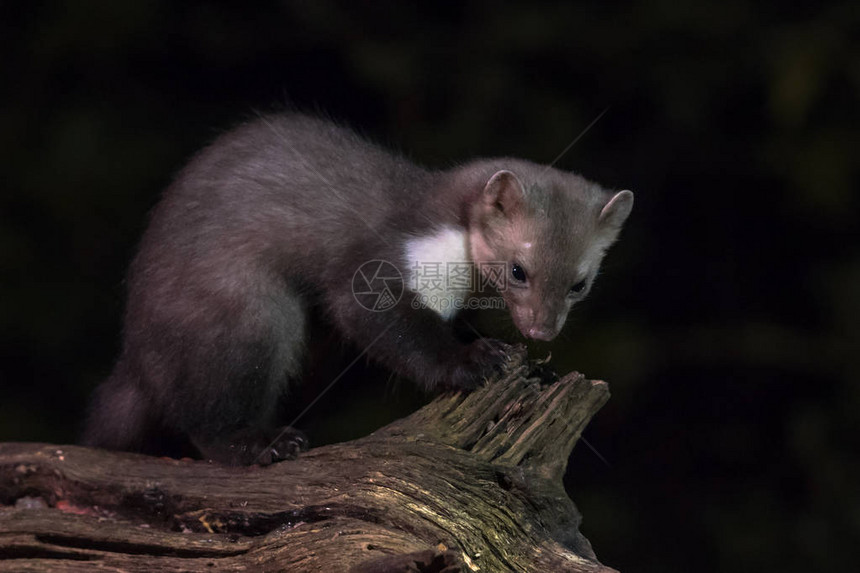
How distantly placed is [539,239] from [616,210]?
240mm

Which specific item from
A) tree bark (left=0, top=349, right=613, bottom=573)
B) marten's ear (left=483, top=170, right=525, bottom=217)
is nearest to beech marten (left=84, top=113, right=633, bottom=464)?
marten's ear (left=483, top=170, right=525, bottom=217)

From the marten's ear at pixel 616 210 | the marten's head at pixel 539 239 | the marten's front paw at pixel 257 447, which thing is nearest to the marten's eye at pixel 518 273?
the marten's head at pixel 539 239

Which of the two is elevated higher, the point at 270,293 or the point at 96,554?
the point at 270,293

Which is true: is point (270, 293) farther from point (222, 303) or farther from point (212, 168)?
point (212, 168)

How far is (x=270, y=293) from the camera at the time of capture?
2480 mm

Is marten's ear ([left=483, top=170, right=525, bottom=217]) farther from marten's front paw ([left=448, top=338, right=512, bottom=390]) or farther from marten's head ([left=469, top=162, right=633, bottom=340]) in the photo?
marten's front paw ([left=448, top=338, right=512, bottom=390])

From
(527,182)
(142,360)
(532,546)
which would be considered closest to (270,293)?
(142,360)

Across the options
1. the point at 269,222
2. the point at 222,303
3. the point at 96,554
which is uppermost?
the point at 269,222

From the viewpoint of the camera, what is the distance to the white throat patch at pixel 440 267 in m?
2.44

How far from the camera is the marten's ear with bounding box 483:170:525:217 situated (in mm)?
2338

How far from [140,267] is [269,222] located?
1.25ft

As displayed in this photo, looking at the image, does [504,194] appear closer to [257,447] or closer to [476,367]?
[476,367]

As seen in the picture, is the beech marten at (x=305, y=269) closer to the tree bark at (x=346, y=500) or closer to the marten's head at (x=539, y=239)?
the marten's head at (x=539, y=239)

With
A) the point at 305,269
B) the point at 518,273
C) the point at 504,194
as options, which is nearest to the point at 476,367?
the point at 518,273
